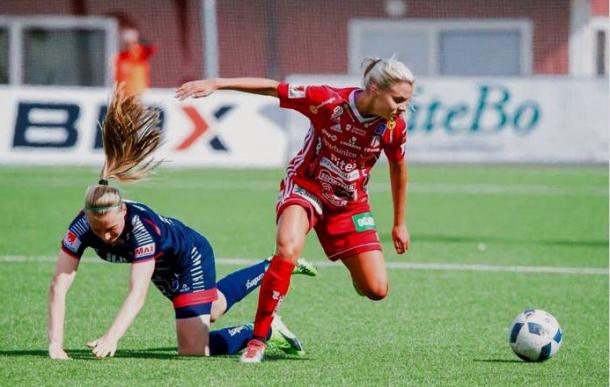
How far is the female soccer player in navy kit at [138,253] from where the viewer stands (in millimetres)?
5914

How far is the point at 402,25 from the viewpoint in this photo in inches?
1110

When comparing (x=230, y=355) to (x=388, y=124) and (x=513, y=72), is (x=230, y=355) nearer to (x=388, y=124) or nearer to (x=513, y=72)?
(x=388, y=124)

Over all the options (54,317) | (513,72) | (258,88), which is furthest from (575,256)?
(513,72)

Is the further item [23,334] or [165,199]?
[165,199]

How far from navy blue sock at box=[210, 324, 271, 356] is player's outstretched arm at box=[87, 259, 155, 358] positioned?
2.04 ft

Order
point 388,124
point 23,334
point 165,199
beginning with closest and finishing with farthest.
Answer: point 388,124 → point 23,334 → point 165,199

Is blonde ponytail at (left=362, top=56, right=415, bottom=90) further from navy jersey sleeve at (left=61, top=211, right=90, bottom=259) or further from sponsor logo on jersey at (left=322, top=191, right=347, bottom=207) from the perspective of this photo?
navy jersey sleeve at (left=61, top=211, right=90, bottom=259)

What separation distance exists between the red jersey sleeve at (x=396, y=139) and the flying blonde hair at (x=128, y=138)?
1.21 metres

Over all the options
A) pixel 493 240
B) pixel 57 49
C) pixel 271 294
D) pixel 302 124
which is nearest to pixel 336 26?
pixel 57 49

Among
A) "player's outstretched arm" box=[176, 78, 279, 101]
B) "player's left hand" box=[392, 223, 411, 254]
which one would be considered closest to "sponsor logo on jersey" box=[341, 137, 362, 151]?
"player's outstretched arm" box=[176, 78, 279, 101]

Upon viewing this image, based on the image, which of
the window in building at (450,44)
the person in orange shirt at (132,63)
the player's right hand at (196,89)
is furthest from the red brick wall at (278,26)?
the player's right hand at (196,89)

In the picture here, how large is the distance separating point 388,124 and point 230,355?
150 centimetres

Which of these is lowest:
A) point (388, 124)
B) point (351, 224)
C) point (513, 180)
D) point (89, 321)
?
point (513, 180)

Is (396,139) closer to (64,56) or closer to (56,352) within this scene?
(56,352)
